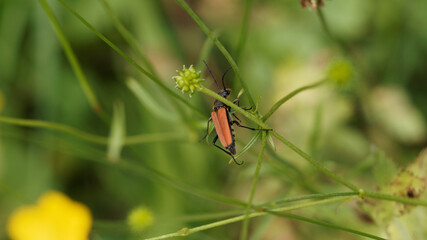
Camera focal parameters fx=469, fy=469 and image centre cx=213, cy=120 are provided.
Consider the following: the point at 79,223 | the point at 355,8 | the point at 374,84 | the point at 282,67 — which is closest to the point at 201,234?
the point at 79,223

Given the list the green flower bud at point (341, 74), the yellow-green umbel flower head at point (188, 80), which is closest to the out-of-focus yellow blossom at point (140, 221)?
the green flower bud at point (341, 74)

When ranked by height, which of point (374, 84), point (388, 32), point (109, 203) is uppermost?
point (388, 32)

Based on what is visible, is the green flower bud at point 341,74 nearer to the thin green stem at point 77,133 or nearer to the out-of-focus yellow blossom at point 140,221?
the thin green stem at point 77,133

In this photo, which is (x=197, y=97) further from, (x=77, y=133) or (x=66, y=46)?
(x=66, y=46)

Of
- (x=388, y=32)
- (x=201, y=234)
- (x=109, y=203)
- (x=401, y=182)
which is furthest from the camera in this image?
(x=109, y=203)

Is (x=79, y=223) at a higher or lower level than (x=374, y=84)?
lower

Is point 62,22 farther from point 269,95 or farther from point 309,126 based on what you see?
point 309,126
